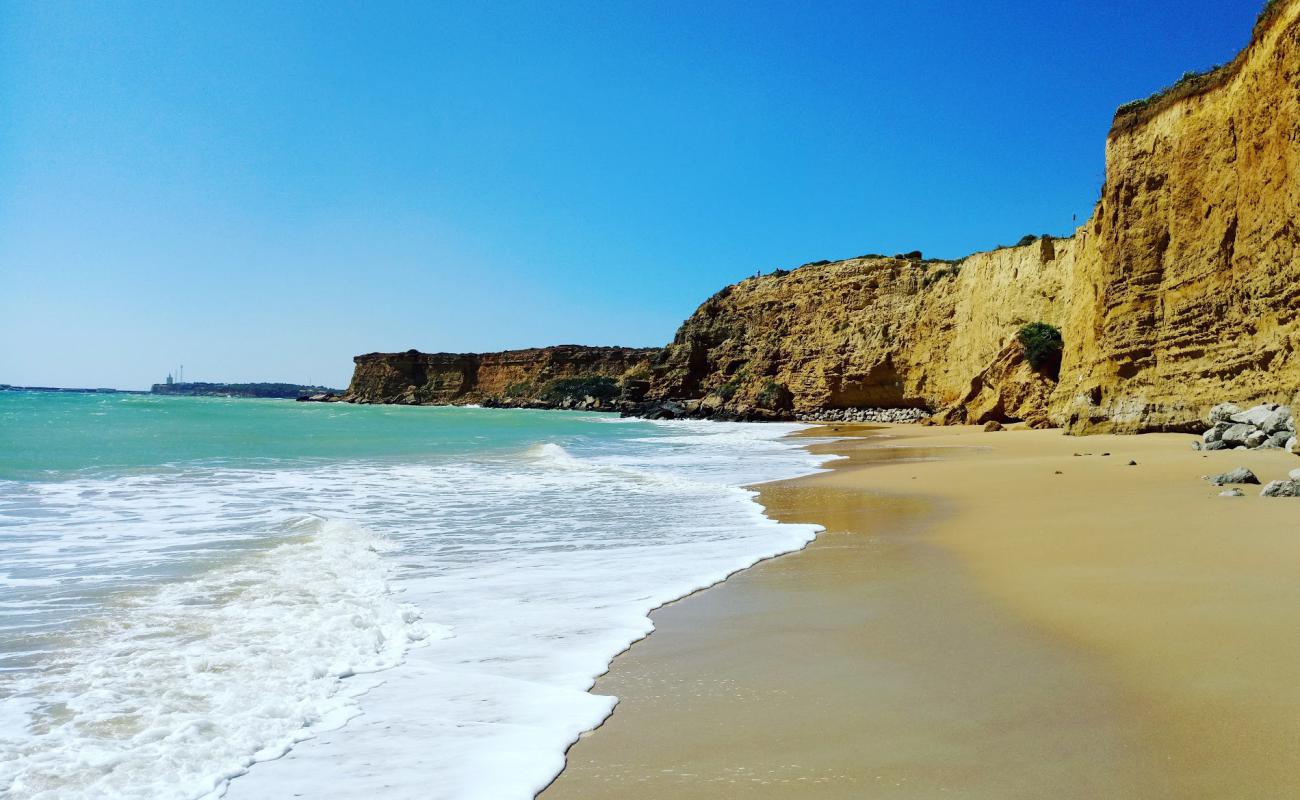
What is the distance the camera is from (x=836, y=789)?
8.30 ft

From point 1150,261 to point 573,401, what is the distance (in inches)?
2934

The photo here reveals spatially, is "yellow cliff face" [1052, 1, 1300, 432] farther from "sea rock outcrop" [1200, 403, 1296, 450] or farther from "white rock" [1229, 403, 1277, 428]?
"sea rock outcrop" [1200, 403, 1296, 450]

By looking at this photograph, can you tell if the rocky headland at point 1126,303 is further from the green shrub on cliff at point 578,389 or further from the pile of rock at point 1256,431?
the green shrub on cliff at point 578,389

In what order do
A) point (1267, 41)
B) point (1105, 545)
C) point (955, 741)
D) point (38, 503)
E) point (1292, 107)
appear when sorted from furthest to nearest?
point (1267, 41) < point (1292, 107) < point (38, 503) < point (1105, 545) < point (955, 741)

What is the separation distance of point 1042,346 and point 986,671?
29.6 m

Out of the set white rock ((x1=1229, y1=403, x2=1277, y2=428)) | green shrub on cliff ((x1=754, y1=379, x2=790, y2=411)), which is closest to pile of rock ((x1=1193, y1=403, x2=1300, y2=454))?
white rock ((x1=1229, y1=403, x2=1277, y2=428))

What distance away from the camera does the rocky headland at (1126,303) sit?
14.8 meters

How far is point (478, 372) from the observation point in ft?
365

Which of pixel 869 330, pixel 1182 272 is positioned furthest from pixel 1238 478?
pixel 869 330

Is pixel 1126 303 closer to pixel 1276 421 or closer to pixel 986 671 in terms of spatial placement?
pixel 1276 421

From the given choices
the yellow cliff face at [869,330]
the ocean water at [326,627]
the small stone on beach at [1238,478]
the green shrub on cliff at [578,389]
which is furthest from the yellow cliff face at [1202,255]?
the green shrub on cliff at [578,389]

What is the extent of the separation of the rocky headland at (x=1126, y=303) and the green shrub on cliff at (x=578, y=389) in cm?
3543

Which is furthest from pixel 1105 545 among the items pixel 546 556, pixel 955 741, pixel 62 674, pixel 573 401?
pixel 573 401

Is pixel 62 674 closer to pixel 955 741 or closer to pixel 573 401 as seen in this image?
pixel 955 741
